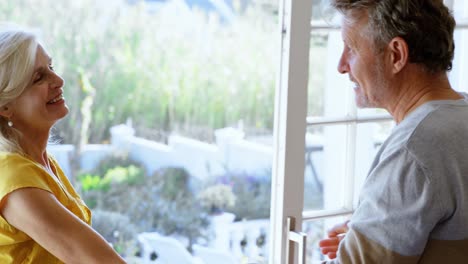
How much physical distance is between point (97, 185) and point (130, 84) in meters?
0.69

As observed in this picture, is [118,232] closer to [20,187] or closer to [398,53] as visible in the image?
[20,187]

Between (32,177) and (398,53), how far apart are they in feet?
2.65

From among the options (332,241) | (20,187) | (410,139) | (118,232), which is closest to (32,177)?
(20,187)

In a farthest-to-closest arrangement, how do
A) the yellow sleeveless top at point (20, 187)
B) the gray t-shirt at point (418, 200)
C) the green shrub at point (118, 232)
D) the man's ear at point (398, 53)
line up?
the green shrub at point (118, 232), the yellow sleeveless top at point (20, 187), the man's ear at point (398, 53), the gray t-shirt at point (418, 200)

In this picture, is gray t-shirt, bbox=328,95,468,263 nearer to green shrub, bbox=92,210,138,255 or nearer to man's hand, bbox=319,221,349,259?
man's hand, bbox=319,221,349,259

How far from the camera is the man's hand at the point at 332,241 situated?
5.33 feet

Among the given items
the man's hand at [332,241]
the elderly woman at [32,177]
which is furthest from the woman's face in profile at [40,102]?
the man's hand at [332,241]

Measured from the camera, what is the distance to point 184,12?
4824 millimetres

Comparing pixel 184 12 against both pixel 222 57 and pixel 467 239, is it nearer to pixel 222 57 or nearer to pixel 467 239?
pixel 222 57

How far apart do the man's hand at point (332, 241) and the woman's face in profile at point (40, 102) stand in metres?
0.67

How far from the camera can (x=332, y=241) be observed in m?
1.64

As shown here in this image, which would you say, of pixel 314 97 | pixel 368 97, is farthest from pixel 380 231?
pixel 314 97

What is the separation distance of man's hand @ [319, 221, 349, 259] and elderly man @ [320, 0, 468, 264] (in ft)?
0.76

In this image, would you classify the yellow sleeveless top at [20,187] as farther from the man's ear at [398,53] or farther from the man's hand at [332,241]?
the man's ear at [398,53]
